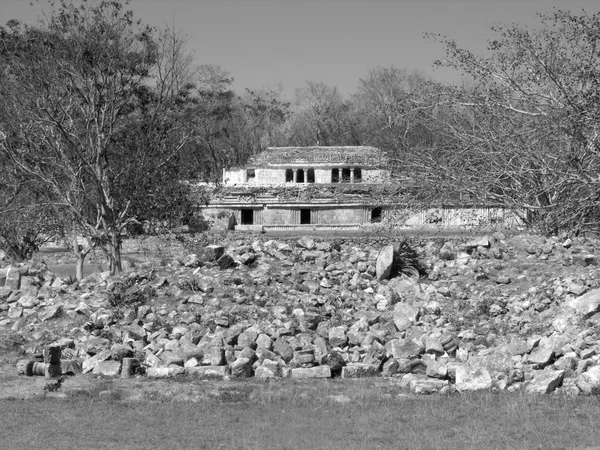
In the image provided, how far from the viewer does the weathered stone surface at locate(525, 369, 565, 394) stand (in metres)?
10.6

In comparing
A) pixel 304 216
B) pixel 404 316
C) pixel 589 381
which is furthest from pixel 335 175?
pixel 589 381

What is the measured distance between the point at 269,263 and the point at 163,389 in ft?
16.1

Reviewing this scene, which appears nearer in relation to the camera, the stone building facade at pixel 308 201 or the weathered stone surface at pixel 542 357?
the weathered stone surface at pixel 542 357

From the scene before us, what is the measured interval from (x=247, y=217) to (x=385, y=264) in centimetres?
2849

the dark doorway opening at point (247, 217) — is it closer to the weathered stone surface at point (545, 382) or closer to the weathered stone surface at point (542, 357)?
the weathered stone surface at point (542, 357)

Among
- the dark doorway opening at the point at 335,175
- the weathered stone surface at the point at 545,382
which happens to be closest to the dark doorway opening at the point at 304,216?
the dark doorway opening at the point at 335,175

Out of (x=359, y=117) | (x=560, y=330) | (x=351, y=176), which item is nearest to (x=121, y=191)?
(x=560, y=330)

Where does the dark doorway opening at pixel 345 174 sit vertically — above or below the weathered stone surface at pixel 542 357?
above

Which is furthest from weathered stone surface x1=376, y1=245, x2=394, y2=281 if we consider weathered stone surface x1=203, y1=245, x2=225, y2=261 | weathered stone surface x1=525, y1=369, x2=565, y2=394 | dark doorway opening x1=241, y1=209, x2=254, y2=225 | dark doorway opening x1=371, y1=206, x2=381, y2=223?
dark doorway opening x1=241, y1=209, x2=254, y2=225

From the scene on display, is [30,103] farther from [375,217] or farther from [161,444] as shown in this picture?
[375,217]

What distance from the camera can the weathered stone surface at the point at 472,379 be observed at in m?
11.0

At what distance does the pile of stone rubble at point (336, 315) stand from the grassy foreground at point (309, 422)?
27.0 inches

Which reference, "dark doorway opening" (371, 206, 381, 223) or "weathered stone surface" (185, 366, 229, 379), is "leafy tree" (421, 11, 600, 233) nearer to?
"weathered stone surface" (185, 366, 229, 379)

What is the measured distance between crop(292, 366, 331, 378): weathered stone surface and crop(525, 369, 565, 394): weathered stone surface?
2732 millimetres
